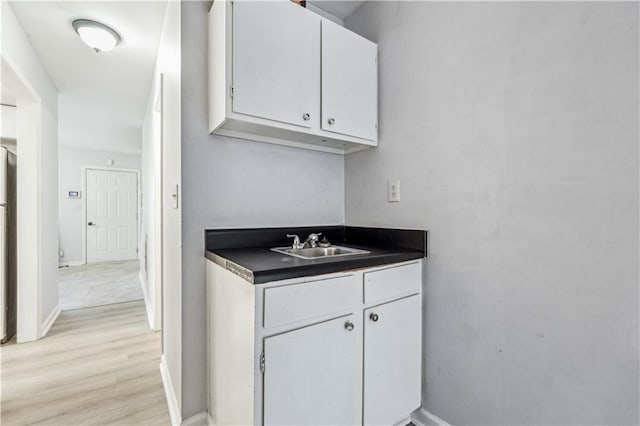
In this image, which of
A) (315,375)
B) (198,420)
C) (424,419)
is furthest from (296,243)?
(424,419)

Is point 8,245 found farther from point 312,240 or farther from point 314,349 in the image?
point 314,349

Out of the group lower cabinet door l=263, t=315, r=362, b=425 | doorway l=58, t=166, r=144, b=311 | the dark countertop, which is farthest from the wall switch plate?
doorway l=58, t=166, r=144, b=311

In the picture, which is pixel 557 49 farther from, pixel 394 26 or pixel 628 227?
pixel 394 26

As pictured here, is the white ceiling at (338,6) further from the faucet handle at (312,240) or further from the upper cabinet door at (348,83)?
the faucet handle at (312,240)

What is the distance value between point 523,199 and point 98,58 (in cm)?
326

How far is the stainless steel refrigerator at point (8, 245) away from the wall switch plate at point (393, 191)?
9.89 ft

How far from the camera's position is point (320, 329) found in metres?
1.09

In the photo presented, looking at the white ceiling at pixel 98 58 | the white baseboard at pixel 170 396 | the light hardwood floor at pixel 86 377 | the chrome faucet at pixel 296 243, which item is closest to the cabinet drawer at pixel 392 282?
the chrome faucet at pixel 296 243

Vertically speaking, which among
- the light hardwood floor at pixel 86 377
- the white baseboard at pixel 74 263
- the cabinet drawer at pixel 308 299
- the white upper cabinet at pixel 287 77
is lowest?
the light hardwood floor at pixel 86 377

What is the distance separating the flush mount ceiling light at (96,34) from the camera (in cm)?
197

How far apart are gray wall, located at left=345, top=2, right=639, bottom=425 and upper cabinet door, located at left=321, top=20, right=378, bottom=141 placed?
0.13 metres

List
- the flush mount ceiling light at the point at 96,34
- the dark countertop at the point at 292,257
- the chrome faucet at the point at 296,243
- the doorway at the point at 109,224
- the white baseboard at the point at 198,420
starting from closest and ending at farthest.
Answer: the dark countertop at the point at 292,257 < the white baseboard at the point at 198,420 < the chrome faucet at the point at 296,243 < the flush mount ceiling light at the point at 96,34 < the doorway at the point at 109,224

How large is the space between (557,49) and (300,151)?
123 centimetres

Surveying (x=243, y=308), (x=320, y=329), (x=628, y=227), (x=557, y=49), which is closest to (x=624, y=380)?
(x=628, y=227)
